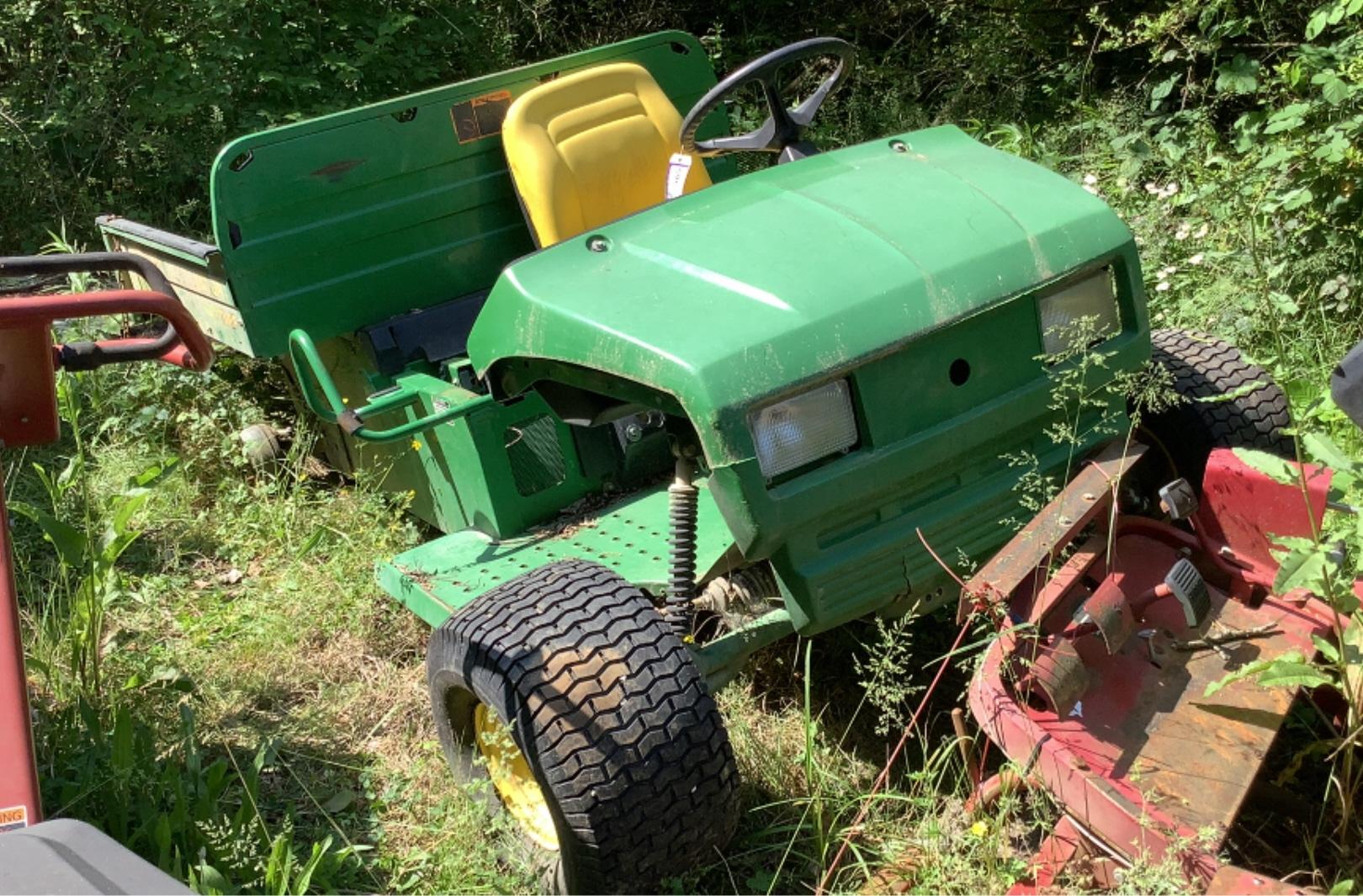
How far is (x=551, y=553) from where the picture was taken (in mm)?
3230

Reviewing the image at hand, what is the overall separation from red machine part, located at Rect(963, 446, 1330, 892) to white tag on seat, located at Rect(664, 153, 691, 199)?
1409 millimetres

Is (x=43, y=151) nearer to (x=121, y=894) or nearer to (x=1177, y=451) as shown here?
(x=1177, y=451)

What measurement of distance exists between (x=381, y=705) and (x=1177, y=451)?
2004 mm

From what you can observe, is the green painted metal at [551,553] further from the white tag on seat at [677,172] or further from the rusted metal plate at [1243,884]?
the rusted metal plate at [1243,884]

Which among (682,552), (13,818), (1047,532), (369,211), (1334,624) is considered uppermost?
(369,211)

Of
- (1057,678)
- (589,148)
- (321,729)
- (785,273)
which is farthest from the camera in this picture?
(589,148)

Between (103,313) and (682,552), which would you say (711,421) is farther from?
(103,313)

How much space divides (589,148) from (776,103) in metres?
0.65

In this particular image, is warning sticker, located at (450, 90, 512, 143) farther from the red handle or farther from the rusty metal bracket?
the rusty metal bracket

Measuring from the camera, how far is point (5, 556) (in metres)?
2.19

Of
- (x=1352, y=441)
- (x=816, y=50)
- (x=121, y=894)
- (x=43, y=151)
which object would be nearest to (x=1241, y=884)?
(x=121, y=894)

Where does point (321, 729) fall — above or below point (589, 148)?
below

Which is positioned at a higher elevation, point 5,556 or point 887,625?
point 5,556

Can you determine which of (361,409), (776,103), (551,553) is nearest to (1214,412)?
(776,103)
